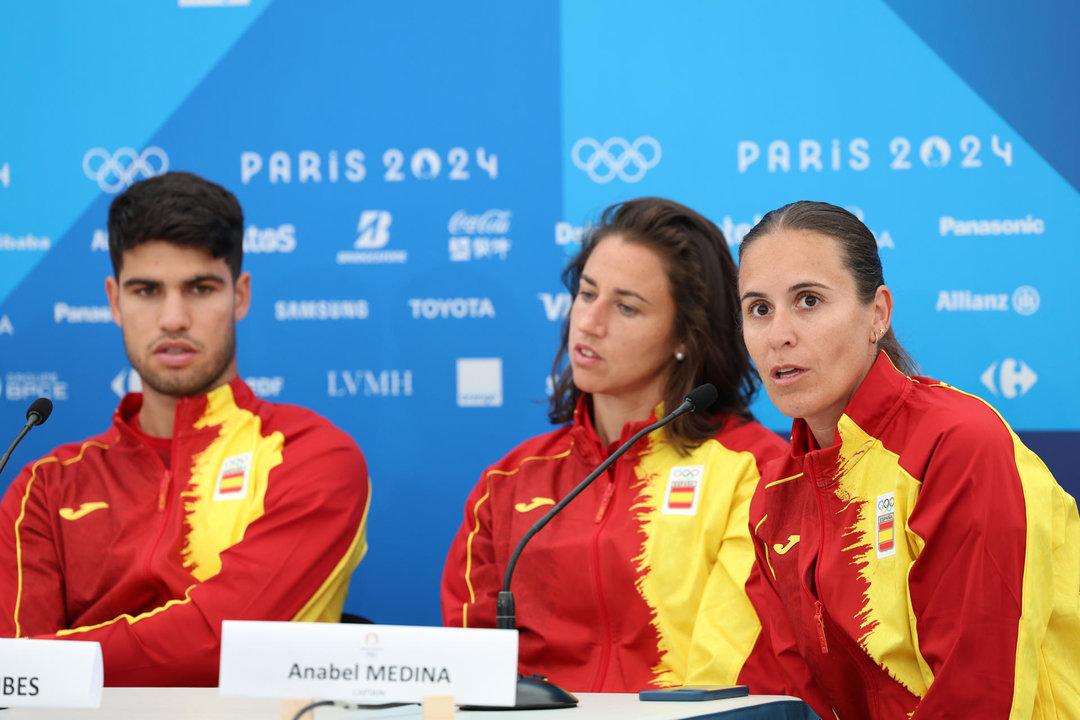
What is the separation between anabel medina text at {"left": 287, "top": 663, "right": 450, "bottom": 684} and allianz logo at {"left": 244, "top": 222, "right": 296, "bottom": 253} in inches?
85.9

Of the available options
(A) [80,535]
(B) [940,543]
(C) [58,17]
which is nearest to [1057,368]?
(B) [940,543]

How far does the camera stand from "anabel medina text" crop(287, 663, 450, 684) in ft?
4.81

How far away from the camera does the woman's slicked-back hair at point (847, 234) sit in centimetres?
205

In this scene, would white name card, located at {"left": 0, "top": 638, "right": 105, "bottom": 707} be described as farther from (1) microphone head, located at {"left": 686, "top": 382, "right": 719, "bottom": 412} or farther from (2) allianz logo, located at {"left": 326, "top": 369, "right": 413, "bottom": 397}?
(2) allianz logo, located at {"left": 326, "top": 369, "right": 413, "bottom": 397}

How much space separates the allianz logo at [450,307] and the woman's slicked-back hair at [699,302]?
2.17ft

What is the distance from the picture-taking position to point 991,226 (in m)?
3.14

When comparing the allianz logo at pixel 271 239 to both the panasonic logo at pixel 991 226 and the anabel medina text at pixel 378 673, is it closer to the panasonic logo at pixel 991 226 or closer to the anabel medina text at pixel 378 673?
the panasonic logo at pixel 991 226

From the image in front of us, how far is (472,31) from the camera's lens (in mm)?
3406

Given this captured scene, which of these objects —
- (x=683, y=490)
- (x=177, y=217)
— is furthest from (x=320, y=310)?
(x=683, y=490)

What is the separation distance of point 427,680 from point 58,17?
289cm

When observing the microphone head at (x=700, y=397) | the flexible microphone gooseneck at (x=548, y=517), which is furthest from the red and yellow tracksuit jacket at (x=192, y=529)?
the microphone head at (x=700, y=397)

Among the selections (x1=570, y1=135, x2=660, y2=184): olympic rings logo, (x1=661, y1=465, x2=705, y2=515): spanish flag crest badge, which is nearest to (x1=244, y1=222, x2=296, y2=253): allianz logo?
(x1=570, y1=135, x2=660, y2=184): olympic rings logo

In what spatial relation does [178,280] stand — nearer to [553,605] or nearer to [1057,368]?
[553,605]

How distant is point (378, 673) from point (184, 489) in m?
1.50
